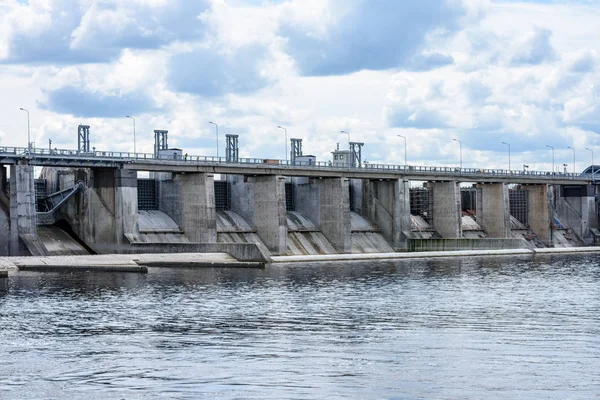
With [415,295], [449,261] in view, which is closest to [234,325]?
[415,295]

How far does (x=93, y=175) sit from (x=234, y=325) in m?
57.9

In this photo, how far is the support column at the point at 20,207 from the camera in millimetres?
90312

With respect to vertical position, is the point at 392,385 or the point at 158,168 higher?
the point at 158,168

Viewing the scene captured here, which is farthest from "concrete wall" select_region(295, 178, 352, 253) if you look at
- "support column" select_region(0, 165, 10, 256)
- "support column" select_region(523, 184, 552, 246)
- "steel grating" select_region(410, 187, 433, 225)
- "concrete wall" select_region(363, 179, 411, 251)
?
"support column" select_region(523, 184, 552, 246)

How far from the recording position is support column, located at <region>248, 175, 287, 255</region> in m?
112

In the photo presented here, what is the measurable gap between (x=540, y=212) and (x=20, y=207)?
86.3m

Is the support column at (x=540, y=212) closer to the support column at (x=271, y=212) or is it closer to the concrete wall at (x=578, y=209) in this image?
the concrete wall at (x=578, y=209)

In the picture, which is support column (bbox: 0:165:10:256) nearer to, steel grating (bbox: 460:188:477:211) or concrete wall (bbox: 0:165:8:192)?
concrete wall (bbox: 0:165:8:192)

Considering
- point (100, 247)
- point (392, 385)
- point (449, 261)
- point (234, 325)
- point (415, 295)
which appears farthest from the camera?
point (449, 261)

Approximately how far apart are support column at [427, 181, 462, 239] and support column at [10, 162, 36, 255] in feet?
205

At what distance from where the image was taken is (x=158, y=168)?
103250mm

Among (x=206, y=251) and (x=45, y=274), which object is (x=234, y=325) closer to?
(x=45, y=274)

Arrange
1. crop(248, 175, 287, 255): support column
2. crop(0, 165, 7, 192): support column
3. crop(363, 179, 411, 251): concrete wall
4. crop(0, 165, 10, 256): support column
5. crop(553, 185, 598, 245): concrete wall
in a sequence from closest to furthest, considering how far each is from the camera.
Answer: crop(0, 165, 10, 256): support column → crop(0, 165, 7, 192): support column → crop(248, 175, 287, 255): support column → crop(363, 179, 411, 251): concrete wall → crop(553, 185, 598, 245): concrete wall

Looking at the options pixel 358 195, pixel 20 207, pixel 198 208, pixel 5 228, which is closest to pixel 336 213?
pixel 358 195
